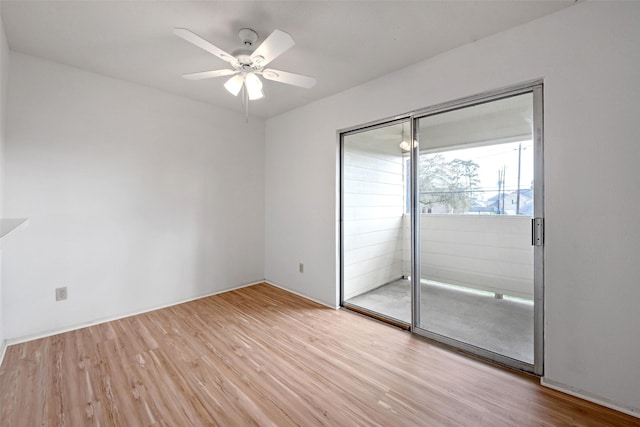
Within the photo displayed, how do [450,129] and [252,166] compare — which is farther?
[252,166]

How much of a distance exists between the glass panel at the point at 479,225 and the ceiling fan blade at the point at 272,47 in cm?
147

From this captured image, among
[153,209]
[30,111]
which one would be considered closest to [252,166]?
[153,209]

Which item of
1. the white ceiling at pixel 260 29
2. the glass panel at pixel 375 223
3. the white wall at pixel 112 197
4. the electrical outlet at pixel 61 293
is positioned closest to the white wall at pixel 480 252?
the glass panel at pixel 375 223

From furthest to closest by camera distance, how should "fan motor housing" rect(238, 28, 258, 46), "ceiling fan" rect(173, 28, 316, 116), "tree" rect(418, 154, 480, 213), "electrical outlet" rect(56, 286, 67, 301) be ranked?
"electrical outlet" rect(56, 286, 67, 301), "tree" rect(418, 154, 480, 213), "fan motor housing" rect(238, 28, 258, 46), "ceiling fan" rect(173, 28, 316, 116)

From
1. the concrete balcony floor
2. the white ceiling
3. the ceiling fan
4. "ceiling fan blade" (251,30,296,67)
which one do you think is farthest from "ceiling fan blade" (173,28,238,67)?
the concrete balcony floor

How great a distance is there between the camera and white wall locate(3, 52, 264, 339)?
8.02 ft

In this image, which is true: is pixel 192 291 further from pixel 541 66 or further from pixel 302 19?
pixel 541 66

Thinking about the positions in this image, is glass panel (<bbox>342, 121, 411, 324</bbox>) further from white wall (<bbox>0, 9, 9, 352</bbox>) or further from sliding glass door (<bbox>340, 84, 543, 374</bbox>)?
white wall (<bbox>0, 9, 9, 352</bbox>)

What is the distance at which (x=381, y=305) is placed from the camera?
3.15 metres

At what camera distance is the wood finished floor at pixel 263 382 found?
5.26ft

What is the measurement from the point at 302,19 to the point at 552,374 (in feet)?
9.93

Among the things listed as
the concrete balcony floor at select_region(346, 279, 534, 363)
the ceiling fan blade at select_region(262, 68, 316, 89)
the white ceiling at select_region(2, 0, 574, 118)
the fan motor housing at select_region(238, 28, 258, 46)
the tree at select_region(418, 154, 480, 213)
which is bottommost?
the concrete balcony floor at select_region(346, 279, 534, 363)

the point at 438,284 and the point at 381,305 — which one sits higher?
the point at 438,284

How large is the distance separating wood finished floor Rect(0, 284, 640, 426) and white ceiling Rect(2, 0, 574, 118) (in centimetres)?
256
